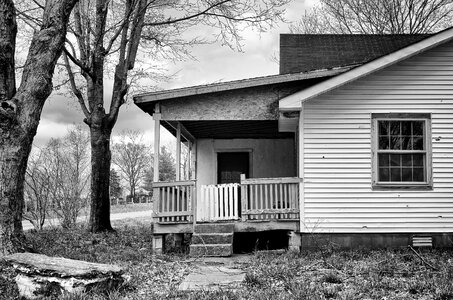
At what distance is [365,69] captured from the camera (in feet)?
34.9

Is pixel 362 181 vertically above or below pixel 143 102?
below

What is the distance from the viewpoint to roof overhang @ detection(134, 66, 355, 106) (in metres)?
11.2

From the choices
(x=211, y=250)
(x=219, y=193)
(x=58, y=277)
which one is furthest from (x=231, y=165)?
(x=58, y=277)

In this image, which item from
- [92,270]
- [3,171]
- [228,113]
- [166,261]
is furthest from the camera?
[228,113]

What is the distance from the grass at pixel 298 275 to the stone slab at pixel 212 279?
170mm

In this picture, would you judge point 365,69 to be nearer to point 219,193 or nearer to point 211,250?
point 219,193

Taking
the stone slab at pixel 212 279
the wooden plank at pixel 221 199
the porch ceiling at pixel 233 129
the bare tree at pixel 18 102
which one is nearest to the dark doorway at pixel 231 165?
Result: the porch ceiling at pixel 233 129

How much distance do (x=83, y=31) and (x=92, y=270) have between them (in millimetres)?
12269

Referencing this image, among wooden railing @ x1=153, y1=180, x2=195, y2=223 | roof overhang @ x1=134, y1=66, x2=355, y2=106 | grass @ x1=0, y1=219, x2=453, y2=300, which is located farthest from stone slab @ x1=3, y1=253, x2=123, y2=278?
roof overhang @ x1=134, y1=66, x2=355, y2=106

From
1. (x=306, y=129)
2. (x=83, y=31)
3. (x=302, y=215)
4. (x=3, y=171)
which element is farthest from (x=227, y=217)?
(x=83, y=31)

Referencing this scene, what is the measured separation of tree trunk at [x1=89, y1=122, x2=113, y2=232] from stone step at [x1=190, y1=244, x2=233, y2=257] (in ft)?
19.2

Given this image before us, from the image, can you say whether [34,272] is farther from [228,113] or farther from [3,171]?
[228,113]

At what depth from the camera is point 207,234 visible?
11242 mm

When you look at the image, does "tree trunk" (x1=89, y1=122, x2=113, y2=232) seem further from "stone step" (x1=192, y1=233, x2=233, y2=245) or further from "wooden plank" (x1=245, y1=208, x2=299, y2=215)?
"wooden plank" (x1=245, y1=208, x2=299, y2=215)
